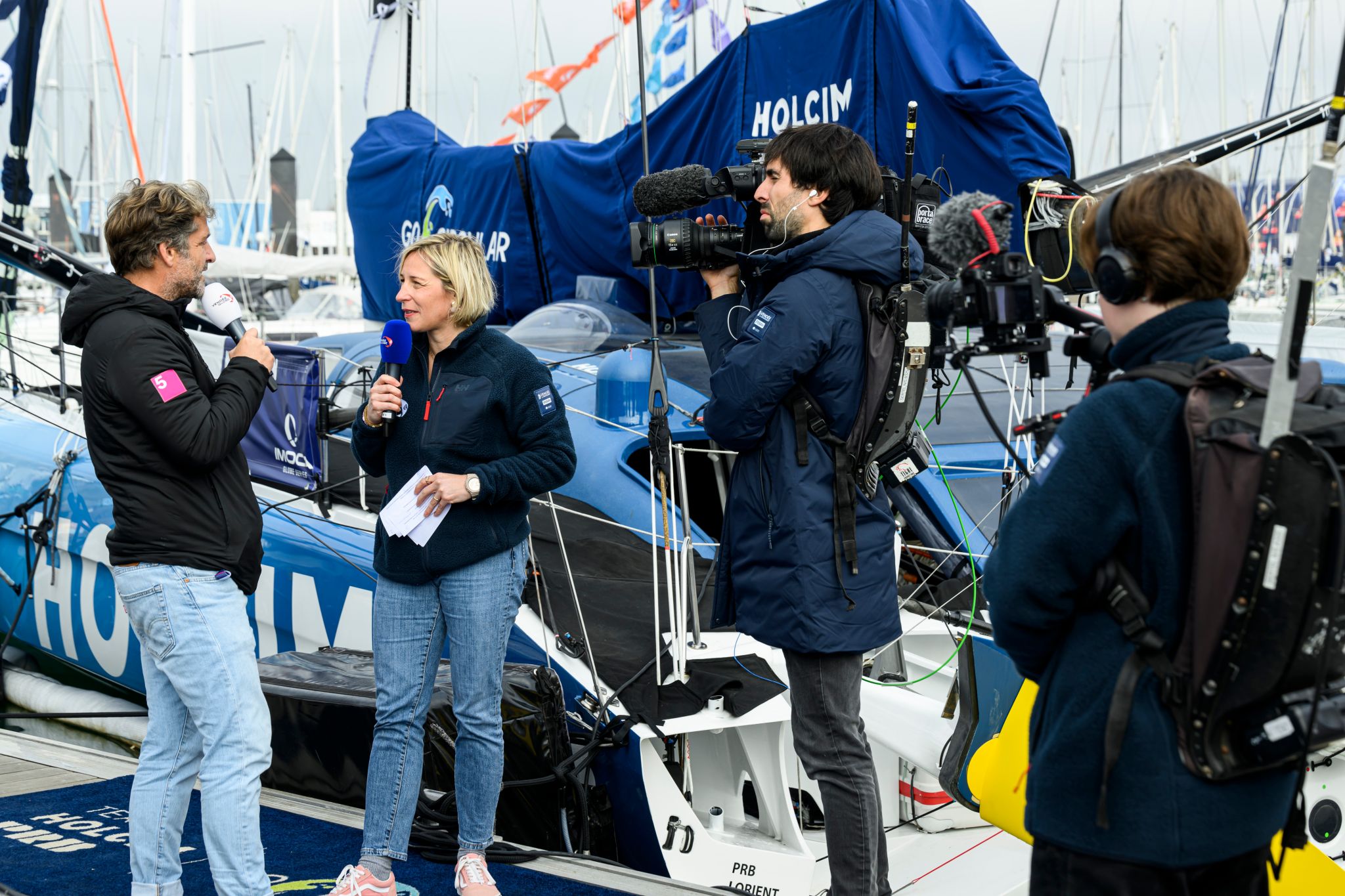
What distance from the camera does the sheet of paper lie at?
10.1ft

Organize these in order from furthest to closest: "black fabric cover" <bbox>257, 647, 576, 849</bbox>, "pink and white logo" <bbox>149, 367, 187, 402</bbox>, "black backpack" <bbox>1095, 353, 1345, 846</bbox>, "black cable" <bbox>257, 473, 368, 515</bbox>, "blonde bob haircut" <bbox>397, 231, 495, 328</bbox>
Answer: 1. "black cable" <bbox>257, 473, 368, 515</bbox>
2. "black fabric cover" <bbox>257, 647, 576, 849</bbox>
3. "blonde bob haircut" <bbox>397, 231, 495, 328</bbox>
4. "pink and white logo" <bbox>149, 367, 187, 402</bbox>
5. "black backpack" <bbox>1095, 353, 1345, 846</bbox>

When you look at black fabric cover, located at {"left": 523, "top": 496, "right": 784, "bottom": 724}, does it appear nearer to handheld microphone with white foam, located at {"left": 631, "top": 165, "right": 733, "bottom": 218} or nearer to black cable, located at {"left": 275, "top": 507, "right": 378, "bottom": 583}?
black cable, located at {"left": 275, "top": 507, "right": 378, "bottom": 583}

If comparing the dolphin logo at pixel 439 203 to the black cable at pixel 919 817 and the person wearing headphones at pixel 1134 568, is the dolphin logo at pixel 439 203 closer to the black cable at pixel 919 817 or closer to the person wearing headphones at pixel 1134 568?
the black cable at pixel 919 817

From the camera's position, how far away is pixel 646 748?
158 inches

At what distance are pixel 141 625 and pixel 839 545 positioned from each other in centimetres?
156

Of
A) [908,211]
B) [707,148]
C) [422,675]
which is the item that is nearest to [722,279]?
[908,211]

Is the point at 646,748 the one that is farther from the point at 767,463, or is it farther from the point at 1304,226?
the point at 1304,226

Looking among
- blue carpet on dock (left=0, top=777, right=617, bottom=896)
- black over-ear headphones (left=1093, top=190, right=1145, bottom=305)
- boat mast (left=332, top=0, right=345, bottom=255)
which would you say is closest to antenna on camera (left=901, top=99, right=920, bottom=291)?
black over-ear headphones (left=1093, top=190, right=1145, bottom=305)

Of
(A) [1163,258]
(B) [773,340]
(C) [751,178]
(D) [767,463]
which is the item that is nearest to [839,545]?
(D) [767,463]

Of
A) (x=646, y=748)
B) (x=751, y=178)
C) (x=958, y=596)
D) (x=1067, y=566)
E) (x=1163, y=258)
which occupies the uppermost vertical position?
(x=751, y=178)

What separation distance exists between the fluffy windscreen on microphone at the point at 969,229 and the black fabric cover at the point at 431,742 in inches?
91.5

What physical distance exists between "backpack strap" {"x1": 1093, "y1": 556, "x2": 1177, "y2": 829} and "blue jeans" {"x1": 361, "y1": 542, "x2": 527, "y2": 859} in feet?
5.85

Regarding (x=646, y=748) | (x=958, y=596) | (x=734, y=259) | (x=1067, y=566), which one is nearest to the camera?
(x=1067, y=566)

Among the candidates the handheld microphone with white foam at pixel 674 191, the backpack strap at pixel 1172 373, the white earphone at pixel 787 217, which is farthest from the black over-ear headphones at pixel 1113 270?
the handheld microphone with white foam at pixel 674 191
